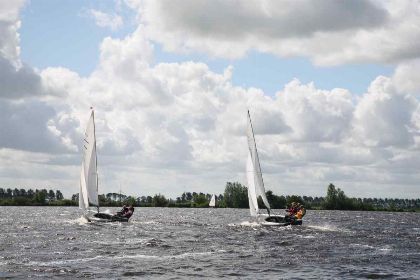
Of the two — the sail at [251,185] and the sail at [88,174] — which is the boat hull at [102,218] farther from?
the sail at [251,185]

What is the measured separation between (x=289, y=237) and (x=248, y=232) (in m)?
7.48

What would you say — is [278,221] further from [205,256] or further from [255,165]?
[205,256]

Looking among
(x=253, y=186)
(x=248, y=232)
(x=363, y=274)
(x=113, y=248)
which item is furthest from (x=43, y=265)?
(x=253, y=186)

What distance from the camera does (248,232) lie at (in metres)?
62.4

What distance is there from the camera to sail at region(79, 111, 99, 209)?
73.1 m

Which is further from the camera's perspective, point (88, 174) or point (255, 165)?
point (88, 174)

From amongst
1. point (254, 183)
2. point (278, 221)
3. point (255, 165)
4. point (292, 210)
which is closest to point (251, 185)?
point (254, 183)

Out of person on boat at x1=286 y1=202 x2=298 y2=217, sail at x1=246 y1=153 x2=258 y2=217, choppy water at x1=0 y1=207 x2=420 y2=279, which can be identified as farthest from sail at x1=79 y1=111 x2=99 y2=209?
person on boat at x1=286 y1=202 x2=298 y2=217

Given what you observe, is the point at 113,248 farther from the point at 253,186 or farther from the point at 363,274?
the point at 253,186

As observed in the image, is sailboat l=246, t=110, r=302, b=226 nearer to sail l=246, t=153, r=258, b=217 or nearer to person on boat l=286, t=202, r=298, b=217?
sail l=246, t=153, r=258, b=217

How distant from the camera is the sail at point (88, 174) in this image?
2879 inches

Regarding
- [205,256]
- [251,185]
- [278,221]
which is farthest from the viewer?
[251,185]

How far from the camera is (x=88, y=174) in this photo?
2884 inches

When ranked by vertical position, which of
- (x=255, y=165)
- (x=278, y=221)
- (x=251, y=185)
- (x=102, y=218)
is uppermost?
(x=255, y=165)
